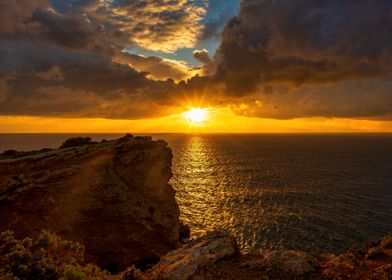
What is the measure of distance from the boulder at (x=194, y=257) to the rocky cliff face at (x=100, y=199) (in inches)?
1012

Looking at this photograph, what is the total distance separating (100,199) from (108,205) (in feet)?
5.73

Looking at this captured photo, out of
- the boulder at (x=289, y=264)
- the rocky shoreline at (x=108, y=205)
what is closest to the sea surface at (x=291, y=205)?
the rocky shoreline at (x=108, y=205)

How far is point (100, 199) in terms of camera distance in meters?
42.9

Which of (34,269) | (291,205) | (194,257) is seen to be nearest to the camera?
(34,269)

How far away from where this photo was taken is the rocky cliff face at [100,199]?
123ft

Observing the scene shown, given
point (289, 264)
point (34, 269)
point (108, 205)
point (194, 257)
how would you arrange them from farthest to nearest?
point (108, 205), point (194, 257), point (289, 264), point (34, 269)

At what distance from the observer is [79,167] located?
42156 millimetres

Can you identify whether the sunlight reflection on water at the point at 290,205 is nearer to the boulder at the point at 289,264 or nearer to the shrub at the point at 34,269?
the boulder at the point at 289,264

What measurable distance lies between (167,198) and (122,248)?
13.0 meters

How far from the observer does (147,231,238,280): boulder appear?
1695 cm

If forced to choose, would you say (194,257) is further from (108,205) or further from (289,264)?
(108,205)

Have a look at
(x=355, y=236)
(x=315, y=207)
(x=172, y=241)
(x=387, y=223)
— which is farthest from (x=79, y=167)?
(x=387, y=223)

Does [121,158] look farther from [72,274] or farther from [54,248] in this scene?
[72,274]

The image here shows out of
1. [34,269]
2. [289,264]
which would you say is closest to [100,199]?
[34,269]
